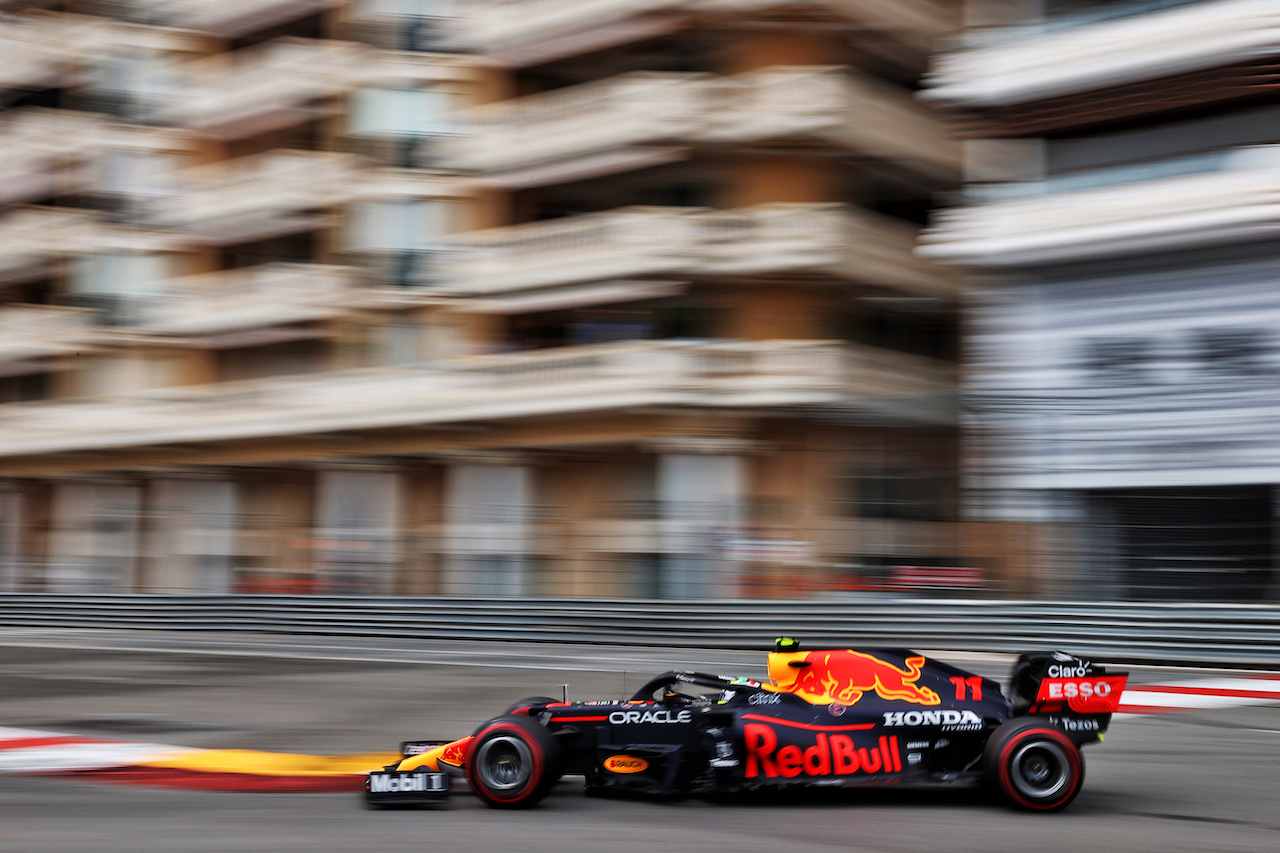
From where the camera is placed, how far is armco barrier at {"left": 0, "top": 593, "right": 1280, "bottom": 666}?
1443 centimetres

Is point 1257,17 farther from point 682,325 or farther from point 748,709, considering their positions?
point 748,709

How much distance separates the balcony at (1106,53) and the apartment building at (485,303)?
2931 millimetres

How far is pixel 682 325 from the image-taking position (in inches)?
909

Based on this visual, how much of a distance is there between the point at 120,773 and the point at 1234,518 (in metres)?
12.2

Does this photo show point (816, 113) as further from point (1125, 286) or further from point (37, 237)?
point (37, 237)

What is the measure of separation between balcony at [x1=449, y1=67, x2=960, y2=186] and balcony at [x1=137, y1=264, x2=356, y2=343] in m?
4.19

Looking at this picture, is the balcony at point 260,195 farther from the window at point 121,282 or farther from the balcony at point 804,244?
the balcony at point 804,244

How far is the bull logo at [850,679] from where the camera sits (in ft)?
23.7

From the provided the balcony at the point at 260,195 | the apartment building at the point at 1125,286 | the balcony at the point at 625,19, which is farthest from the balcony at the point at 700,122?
the balcony at the point at 260,195

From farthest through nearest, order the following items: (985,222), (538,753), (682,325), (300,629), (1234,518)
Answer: (682,325), (300,629), (985,222), (1234,518), (538,753)

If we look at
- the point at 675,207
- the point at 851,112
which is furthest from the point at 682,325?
the point at 851,112

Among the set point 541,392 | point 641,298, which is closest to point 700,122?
point 641,298

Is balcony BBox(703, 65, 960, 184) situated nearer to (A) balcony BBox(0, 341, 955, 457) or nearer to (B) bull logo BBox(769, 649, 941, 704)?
(A) balcony BBox(0, 341, 955, 457)

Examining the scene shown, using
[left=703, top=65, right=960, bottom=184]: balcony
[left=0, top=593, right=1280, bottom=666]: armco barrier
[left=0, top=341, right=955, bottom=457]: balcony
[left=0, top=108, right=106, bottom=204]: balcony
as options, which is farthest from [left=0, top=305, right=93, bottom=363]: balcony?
[left=703, top=65, right=960, bottom=184]: balcony
